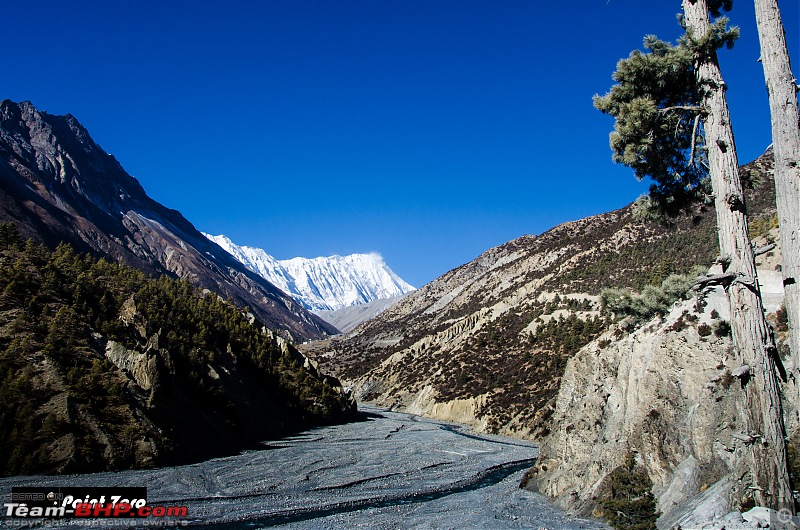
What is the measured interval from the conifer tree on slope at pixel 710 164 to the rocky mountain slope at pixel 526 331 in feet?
72.0

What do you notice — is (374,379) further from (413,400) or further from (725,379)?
(725,379)

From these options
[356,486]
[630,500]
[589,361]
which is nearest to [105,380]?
[356,486]

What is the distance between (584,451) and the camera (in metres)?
19.3

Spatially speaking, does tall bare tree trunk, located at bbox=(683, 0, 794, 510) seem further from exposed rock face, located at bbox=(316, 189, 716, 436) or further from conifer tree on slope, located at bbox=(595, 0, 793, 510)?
exposed rock face, located at bbox=(316, 189, 716, 436)

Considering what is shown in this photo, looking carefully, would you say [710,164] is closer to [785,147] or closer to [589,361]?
[785,147]

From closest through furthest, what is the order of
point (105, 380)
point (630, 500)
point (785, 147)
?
point (785, 147) < point (630, 500) < point (105, 380)

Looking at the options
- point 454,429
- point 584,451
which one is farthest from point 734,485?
point 454,429

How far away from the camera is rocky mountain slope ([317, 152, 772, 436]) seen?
5600 centimetres

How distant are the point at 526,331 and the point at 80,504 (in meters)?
60.7

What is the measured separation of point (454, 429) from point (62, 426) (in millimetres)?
37625

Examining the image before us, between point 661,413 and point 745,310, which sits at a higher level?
point 745,310

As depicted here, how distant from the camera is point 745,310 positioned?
29.3 ft

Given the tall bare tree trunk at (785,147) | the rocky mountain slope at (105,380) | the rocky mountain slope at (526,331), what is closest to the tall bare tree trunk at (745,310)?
the tall bare tree trunk at (785,147)

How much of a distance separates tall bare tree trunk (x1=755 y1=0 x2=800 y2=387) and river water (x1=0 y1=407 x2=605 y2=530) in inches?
404
